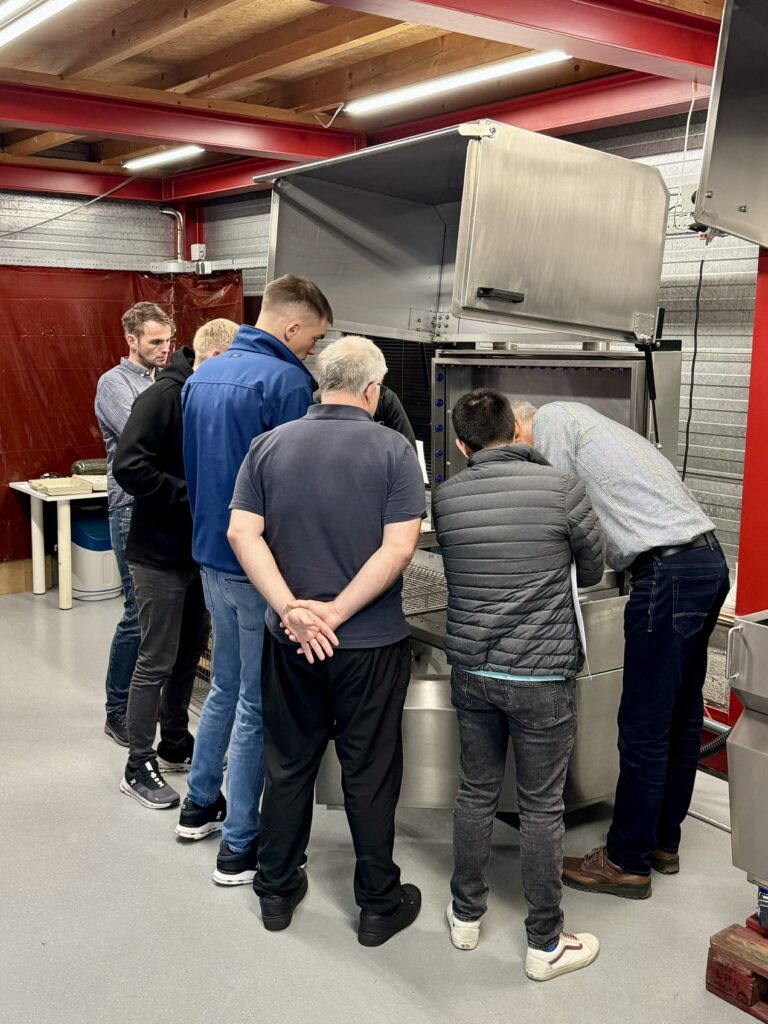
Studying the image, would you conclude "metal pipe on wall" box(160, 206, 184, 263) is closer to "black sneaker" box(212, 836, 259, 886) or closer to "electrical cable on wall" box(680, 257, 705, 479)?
"electrical cable on wall" box(680, 257, 705, 479)

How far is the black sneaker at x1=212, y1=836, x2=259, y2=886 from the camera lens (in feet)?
9.50

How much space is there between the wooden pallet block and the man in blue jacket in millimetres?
1312

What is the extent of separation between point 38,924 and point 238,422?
1502 mm

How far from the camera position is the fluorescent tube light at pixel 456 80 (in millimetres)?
3939

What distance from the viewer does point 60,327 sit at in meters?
6.71

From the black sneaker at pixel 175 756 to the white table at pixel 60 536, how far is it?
257cm

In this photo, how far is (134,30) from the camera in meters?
4.20

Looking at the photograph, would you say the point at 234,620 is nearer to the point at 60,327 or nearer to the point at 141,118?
the point at 141,118

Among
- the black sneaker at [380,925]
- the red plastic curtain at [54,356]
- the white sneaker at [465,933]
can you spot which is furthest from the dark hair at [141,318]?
the red plastic curtain at [54,356]

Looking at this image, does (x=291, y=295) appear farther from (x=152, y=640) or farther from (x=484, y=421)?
(x=152, y=640)

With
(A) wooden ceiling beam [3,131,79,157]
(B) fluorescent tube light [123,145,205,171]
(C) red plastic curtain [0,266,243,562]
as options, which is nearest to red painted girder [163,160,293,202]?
(B) fluorescent tube light [123,145,205,171]

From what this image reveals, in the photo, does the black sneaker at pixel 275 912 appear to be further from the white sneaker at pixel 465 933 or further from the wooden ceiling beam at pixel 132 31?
the wooden ceiling beam at pixel 132 31

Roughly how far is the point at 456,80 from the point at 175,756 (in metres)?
3.08

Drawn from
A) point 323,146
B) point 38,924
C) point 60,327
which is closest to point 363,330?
point 38,924
